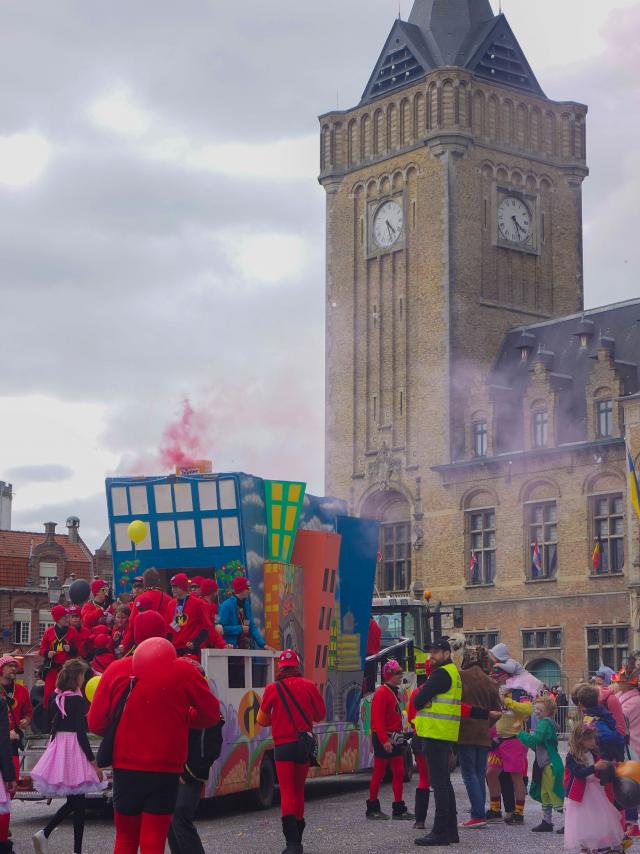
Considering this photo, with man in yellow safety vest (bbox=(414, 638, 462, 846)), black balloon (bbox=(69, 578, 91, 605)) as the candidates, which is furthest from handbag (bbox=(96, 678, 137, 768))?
black balloon (bbox=(69, 578, 91, 605))

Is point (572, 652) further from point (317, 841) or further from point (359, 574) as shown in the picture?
point (317, 841)

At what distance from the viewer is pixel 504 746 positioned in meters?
16.1

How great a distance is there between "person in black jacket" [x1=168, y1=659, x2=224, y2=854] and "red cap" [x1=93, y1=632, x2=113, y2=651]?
5.19 m

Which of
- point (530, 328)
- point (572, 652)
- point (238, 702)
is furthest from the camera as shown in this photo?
point (530, 328)

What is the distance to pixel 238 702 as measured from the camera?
16812 mm

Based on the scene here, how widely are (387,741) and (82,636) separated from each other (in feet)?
12.0

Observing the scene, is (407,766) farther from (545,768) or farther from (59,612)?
(59,612)

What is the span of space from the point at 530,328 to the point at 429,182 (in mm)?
6340

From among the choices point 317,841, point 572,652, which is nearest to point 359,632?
point 317,841

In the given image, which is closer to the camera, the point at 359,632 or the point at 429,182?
the point at 359,632

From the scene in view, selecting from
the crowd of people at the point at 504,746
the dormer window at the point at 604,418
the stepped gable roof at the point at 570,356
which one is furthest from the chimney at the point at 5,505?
the crowd of people at the point at 504,746

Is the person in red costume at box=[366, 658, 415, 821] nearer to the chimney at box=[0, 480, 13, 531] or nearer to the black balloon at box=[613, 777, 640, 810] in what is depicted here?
the black balloon at box=[613, 777, 640, 810]

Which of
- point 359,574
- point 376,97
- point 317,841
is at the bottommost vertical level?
point 317,841

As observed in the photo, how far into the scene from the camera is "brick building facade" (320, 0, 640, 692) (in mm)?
46344
